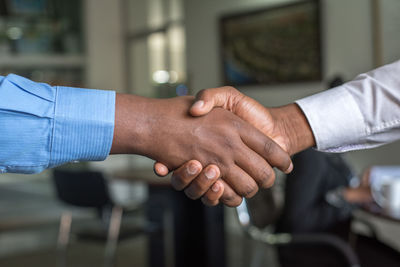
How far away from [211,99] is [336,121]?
0.34m

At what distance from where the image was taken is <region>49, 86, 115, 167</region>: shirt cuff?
1.18m

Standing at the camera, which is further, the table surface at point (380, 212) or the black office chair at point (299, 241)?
the black office chair at point (299, 241)

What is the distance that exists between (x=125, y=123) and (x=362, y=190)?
152cm

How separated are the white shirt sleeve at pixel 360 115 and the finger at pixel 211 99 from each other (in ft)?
0.73

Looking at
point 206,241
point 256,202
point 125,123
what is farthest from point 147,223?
point 125,123

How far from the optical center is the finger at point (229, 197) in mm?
1425

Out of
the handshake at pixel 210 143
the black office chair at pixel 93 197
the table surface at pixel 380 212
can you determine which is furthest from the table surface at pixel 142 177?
the handshake at pixel 210 143

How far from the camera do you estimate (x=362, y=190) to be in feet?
7.96

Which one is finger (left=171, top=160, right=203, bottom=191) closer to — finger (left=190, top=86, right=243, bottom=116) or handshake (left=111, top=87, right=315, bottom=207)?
handshake (left=111, top=87, right=315, bottom=207)

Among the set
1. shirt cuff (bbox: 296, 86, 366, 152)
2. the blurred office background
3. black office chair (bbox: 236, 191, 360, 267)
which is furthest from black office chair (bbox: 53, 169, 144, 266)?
shirt cuff (bbox: 296, 86, 366, 152)

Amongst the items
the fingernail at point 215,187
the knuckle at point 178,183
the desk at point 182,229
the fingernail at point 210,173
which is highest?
the fingernail at point 210,173

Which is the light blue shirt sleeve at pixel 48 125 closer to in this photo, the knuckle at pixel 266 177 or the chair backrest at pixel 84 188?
the knuckle at pixel 266 177

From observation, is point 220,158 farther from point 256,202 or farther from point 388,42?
point 388,42

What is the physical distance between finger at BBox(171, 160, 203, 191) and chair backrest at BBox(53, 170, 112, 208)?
2.03 meters
